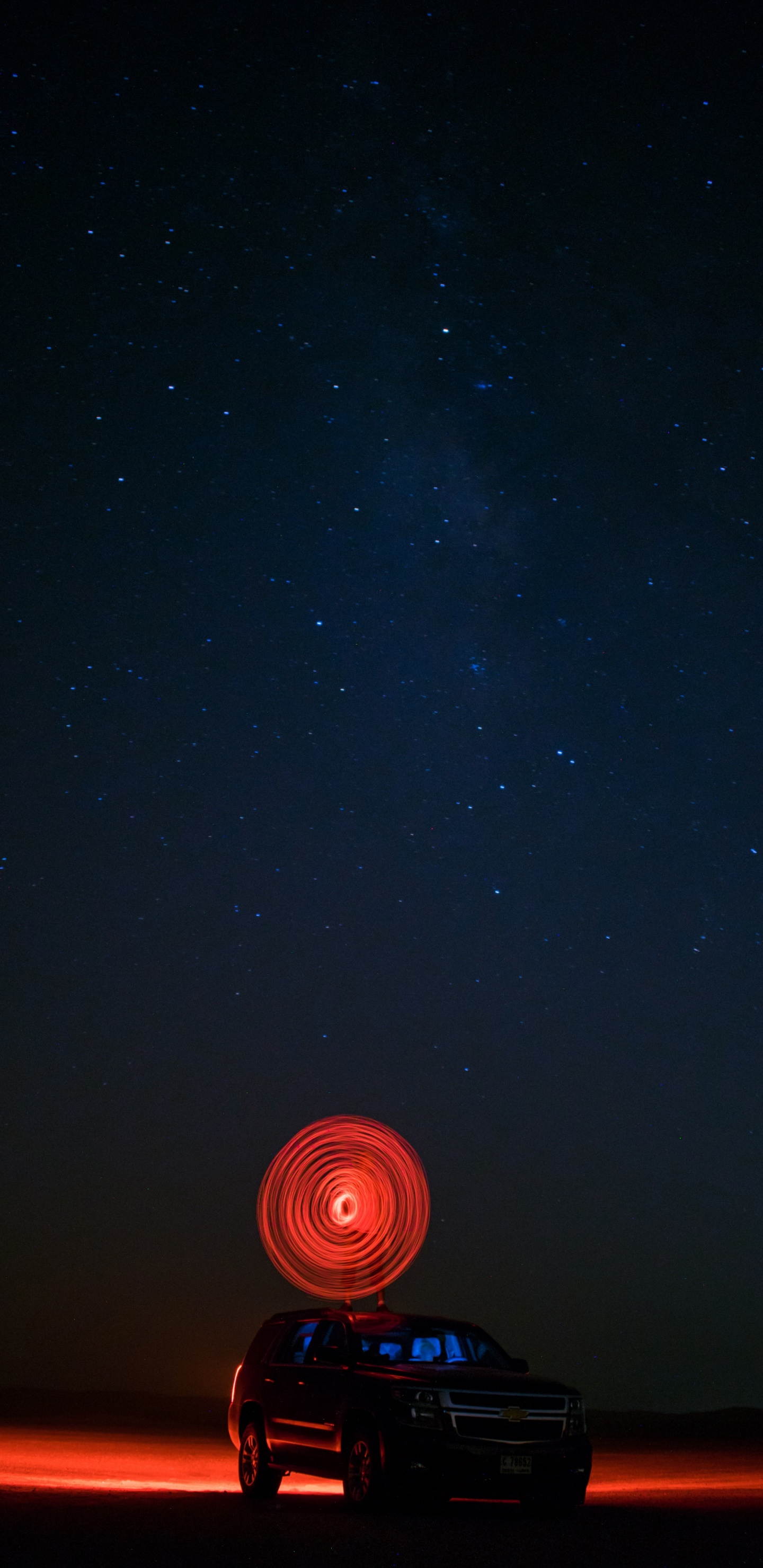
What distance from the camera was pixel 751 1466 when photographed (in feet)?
77.3

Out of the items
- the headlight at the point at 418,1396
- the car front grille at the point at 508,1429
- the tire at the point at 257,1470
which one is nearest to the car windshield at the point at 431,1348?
the headlight at the point at 418,1396

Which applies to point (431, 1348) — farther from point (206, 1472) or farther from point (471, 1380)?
point (206, 1472)

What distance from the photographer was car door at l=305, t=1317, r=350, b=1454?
36.4 ft

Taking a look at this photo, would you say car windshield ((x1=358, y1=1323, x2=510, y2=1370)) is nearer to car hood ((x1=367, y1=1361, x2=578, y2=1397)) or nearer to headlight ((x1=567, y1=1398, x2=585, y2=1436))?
car hood ((x1=367, y1=1361, x2=578, y2=1397))

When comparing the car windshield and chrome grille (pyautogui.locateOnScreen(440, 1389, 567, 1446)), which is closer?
chrome grille (pyautogui.locateOnScreen(440, 1389, 567, 1446))

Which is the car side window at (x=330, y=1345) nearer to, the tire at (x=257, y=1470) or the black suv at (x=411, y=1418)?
the black suv at (x=411, y=1418)

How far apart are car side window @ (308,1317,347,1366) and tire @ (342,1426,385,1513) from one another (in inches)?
26.6

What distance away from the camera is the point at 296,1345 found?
12398mm

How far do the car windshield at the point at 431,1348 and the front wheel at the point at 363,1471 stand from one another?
0.62 metres

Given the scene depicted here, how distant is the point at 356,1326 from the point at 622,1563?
3921 millimetres

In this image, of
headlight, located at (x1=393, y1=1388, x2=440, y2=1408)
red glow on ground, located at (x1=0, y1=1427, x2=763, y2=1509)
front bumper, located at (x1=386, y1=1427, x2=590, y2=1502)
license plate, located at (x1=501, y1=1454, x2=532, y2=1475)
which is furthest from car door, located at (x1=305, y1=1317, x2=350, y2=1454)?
red glow on ground, located at (x1=0, y1=1427, x2=763, y2=1509)

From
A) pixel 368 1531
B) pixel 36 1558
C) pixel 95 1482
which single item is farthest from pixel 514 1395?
pixel 95 1482

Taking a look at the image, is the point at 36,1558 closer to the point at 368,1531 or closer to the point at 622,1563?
the point at 368,1531

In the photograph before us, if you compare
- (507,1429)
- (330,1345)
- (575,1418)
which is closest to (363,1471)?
(507,1429)
